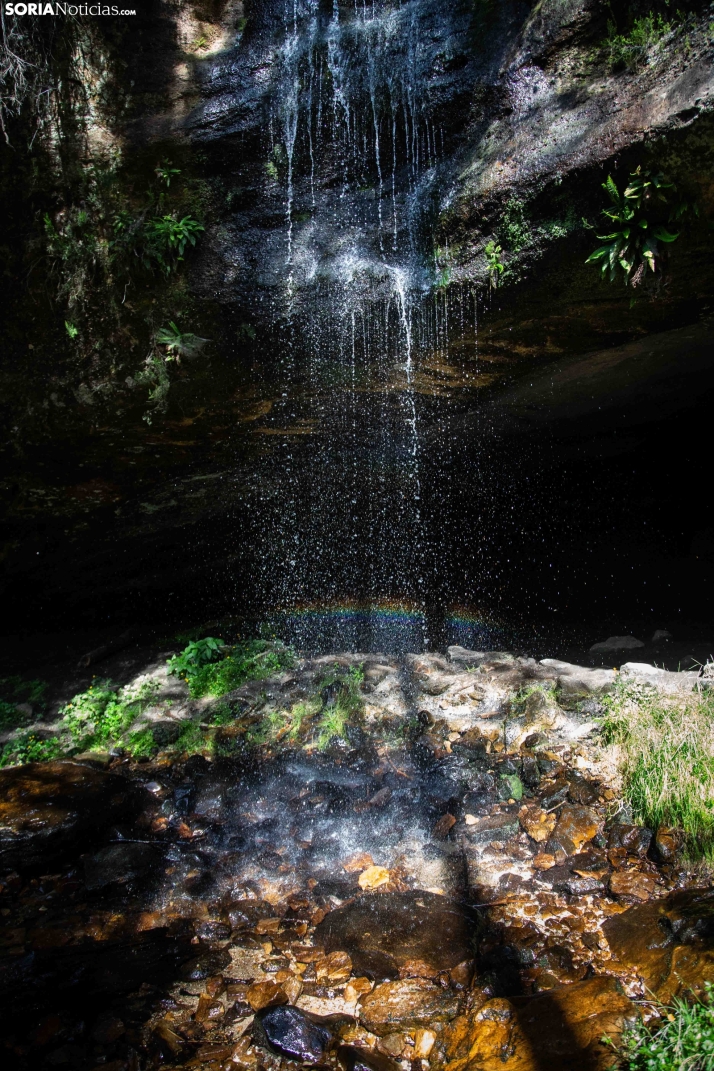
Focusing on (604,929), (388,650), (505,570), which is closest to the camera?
(604,929)

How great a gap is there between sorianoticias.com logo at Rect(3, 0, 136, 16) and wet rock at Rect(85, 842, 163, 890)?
7448 mm

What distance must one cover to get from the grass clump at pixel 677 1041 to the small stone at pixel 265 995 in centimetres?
177

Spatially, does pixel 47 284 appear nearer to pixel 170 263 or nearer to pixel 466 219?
pixel 170 263

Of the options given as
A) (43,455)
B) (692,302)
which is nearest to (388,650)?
(43,455)

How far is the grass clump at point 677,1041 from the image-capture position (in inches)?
81.1

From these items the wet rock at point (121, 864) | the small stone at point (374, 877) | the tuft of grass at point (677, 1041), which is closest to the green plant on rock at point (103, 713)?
the wet rock at point (121, 864)

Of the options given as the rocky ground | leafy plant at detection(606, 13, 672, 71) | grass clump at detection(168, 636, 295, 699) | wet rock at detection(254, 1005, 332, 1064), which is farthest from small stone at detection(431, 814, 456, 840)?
leafy plant at detection(606, 13, 672, 71)

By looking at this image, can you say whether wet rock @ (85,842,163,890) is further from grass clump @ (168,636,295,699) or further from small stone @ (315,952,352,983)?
grass clump @ (168,636,295,699)

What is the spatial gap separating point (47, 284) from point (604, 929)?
680 centimetres

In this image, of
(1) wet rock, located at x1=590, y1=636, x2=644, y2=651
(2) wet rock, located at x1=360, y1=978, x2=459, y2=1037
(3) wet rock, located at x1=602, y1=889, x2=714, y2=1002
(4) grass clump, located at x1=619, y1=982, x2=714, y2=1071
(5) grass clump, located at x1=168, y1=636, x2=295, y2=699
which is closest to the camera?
(4) grass clump, located at x1=619, y1=982, x2=714, y2=1071

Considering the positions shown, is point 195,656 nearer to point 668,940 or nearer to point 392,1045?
point 392,1045

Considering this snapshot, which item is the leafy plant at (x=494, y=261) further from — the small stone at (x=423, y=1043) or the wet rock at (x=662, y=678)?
the small stone at (x=423, y=1043)

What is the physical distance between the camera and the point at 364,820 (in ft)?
15.4

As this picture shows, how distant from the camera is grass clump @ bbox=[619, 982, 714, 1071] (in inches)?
81.1
